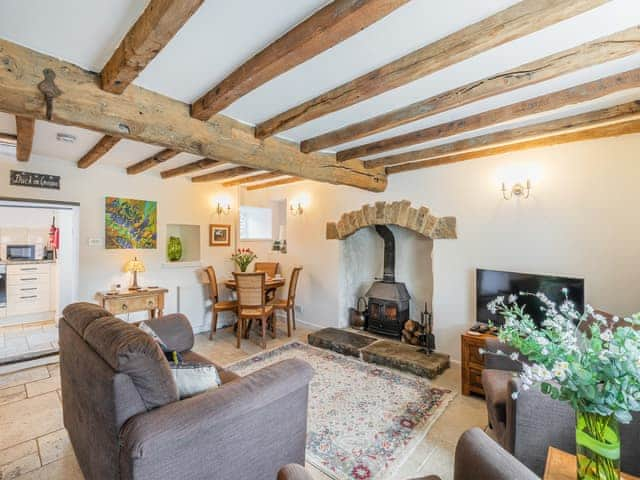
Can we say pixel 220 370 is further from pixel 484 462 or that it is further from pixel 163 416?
pixel 484 462

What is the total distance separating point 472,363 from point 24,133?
4.31 metres

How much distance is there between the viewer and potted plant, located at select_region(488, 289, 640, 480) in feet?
2.79

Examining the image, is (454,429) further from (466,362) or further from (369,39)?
(369,39)

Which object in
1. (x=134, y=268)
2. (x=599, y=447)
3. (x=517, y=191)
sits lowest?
(x=599, y=447)

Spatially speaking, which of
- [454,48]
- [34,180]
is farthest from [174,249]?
[454,48]

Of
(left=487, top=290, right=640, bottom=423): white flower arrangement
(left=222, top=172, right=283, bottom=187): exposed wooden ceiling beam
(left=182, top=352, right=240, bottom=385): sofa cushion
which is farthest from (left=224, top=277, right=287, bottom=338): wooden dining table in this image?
(left=487, top=290, right=640, bottom=423): white flower arrangement

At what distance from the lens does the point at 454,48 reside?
4.72ft

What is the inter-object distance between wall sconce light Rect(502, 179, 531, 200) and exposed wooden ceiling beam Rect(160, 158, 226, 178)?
3.05 m

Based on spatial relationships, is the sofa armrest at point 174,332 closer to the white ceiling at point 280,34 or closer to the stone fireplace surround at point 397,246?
the white ceiling at point 280,34

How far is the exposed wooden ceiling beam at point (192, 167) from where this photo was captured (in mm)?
3468

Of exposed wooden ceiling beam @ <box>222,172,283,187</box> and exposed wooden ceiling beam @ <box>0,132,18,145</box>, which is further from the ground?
exposed wooden ceiling beam @ <box>222,172,283,187</box>

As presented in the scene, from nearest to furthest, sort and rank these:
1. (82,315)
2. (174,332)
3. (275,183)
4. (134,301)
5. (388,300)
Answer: (82,315) → (174,332) → (134,301) → (388,300) → (275,183)

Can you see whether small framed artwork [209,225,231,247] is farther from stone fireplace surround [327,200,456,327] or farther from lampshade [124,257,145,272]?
stone fireplace surround [327,200,456,327]

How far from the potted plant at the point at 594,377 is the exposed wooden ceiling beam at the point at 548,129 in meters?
2.14
